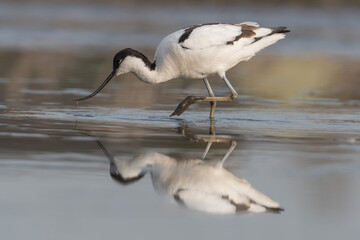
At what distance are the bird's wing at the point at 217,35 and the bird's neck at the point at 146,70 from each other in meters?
0.54

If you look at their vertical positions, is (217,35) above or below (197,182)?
above

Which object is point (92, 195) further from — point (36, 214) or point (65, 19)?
point (65, 19)

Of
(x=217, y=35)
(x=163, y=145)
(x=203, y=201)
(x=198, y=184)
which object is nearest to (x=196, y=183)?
(x=198, y=184)

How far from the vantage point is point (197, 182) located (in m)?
5.96

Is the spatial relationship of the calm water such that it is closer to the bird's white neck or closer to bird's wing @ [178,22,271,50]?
the bird's white neck

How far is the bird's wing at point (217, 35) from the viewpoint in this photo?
9.49 m

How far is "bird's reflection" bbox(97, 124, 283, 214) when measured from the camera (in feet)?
17.7

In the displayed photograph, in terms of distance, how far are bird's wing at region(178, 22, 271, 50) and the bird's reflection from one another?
8.21ft

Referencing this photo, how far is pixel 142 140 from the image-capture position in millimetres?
7809

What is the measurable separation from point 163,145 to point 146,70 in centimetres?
241

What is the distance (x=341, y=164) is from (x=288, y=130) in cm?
190

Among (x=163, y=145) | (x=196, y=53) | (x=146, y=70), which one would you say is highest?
(x=196, y=53)

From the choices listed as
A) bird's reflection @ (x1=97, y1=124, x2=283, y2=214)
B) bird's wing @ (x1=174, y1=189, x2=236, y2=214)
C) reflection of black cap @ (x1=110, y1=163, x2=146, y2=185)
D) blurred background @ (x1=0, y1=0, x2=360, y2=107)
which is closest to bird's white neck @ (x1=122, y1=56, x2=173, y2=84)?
blurred background @ (x1=0, y1=0, x2=360, y2=107)

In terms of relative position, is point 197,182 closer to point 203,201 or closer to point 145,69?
point 203,201
